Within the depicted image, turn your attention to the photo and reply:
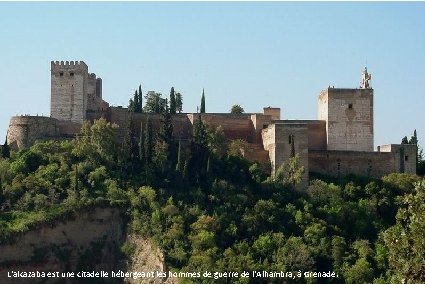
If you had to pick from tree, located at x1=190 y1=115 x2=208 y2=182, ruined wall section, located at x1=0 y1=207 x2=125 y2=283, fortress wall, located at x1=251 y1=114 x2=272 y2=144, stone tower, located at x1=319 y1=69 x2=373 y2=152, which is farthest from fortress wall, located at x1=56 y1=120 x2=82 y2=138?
stone tower, located at x1=319 y1=69 x2=373 y2=152

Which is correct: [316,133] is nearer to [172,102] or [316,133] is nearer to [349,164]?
[349,164]

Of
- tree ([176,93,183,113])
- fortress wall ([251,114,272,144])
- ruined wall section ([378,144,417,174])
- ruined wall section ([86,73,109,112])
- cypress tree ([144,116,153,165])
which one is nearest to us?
cypress tree ([144,116,153,165])

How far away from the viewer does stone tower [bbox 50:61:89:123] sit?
154ft

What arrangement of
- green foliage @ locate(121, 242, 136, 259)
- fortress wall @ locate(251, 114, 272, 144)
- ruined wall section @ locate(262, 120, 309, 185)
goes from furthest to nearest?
fortress wall @ locate(251, 114, 272, 144), ruined wall section @ locate(262, 120, 309, 185), green foliage @ locate(121, 242, 136, 259)

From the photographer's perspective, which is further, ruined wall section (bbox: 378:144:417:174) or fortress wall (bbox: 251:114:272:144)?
fortress wall (bbox: 251:114:272:144)

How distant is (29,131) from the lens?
45.8 m

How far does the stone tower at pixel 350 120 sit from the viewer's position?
4591cm

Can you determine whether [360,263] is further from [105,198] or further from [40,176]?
[40,176]

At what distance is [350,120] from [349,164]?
7.96 feet

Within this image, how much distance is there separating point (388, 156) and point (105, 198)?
44.0ft

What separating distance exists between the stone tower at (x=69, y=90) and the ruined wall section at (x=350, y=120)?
11.8m

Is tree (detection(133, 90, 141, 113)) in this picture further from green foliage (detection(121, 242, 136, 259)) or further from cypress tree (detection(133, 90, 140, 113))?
green foliage (detection(121, 242, 136, 259))

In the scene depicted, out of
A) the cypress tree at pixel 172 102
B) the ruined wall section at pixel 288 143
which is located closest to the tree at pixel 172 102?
the cypress tree at pixel 172 102

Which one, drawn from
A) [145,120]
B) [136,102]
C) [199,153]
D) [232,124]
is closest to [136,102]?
[136,102]
